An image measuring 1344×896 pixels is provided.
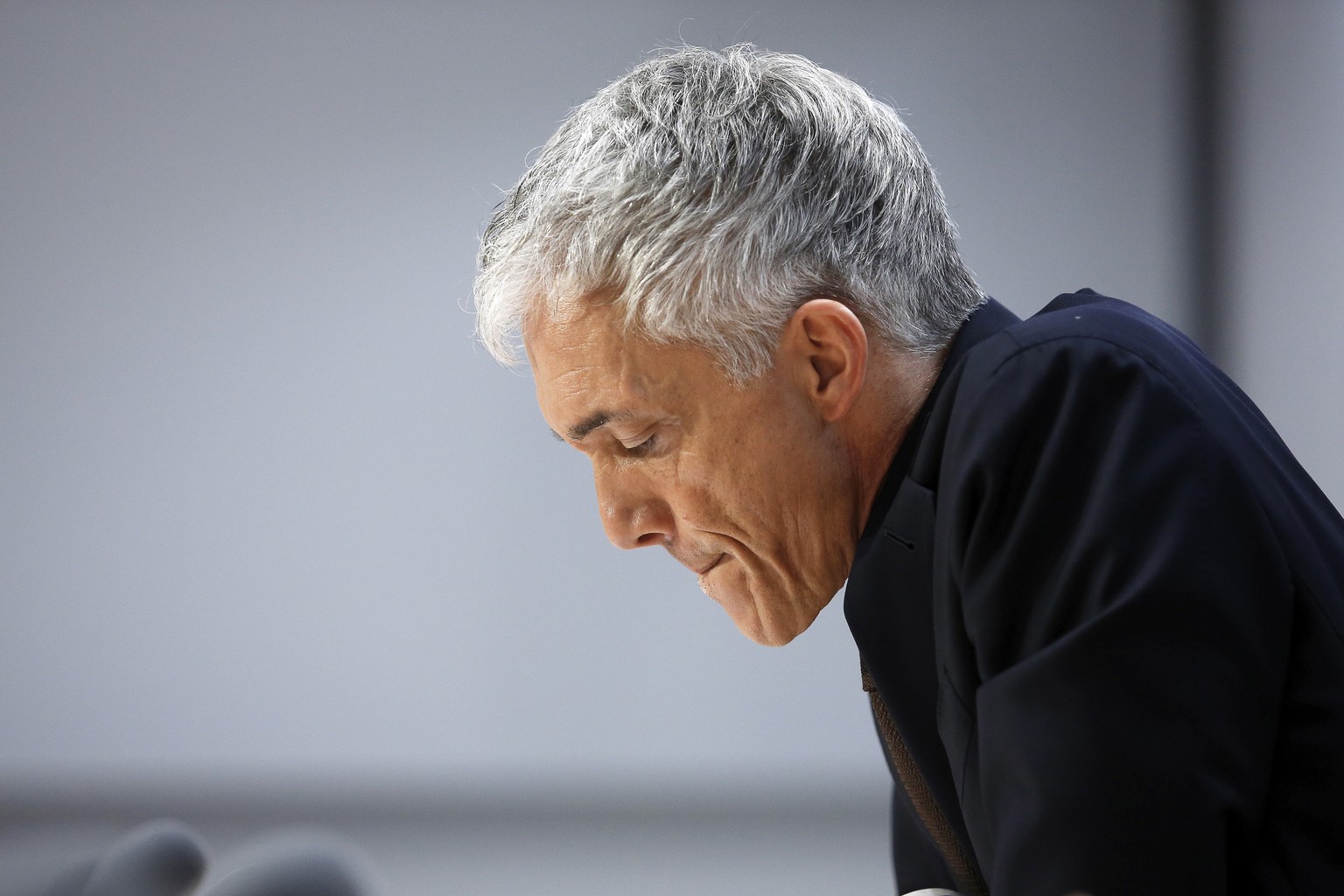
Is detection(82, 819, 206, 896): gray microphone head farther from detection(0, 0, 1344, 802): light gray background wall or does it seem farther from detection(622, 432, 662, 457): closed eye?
detection(622, 432, 662, 457): closed eye

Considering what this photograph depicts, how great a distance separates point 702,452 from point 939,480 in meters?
0.22

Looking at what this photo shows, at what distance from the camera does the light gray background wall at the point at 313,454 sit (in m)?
2.53

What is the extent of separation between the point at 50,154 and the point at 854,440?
7.42 ft

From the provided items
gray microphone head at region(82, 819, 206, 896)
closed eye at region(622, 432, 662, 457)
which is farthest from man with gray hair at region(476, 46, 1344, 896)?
gray microphone head at region(82, 819, 206, 896)

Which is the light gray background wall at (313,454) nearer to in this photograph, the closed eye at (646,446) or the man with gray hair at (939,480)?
the man with gray hair at (939,480)

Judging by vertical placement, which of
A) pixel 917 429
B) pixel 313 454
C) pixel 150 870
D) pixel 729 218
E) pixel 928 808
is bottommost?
pixel 928 808

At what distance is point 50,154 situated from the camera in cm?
254

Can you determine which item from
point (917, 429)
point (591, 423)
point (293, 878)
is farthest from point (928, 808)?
point (293, 878)

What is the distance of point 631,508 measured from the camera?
3.43 ft

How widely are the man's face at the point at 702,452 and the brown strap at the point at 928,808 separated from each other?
4.8 inches

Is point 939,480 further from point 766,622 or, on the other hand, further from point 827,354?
point 766,622

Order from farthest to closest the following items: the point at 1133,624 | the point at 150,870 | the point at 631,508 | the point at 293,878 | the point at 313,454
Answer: the point at 313,454
the point at 150,870
the point at 293,878
the point at 631,508
the point at 1133,624

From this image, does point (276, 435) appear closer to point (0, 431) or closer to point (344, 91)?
point (0, 431)

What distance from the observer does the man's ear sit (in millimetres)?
947
